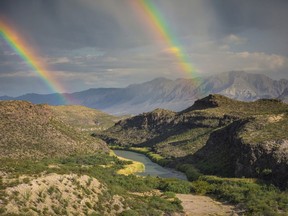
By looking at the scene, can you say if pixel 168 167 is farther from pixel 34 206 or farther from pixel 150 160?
pixel 34 206

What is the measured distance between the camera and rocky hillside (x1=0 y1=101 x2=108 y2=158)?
13838 cm

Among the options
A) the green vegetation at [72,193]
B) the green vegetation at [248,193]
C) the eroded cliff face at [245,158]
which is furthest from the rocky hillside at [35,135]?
the green vegetation at [72,193]

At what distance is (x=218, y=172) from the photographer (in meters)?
135

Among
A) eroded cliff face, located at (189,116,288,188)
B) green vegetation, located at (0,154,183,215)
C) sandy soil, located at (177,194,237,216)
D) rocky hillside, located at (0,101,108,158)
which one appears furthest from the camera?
rocky hillside, located at (0,101,108,158)

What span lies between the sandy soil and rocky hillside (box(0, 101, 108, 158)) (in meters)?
57.5

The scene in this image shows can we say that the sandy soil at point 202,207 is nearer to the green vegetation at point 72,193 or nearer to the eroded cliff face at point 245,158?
the green vegetation at point 72,193

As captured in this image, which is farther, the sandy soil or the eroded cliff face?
the eroded cliff face

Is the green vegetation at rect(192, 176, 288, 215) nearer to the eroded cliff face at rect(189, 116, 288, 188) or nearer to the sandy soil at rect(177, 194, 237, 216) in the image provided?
the sandy soil at rect(177, 194, 237, 216)

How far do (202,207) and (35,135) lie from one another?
257ft

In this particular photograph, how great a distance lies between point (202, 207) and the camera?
301 feet

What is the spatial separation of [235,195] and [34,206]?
51.6 metres

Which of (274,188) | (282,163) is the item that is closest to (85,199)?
(274,188)

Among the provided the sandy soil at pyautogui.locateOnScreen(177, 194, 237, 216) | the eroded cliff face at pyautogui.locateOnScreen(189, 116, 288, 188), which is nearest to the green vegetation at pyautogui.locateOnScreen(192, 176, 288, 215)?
the sandy soil at pyautogui.locateOnScreen(177, 194, 237, 216)

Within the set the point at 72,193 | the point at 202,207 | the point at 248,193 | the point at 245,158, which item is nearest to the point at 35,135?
the point at 245,158
